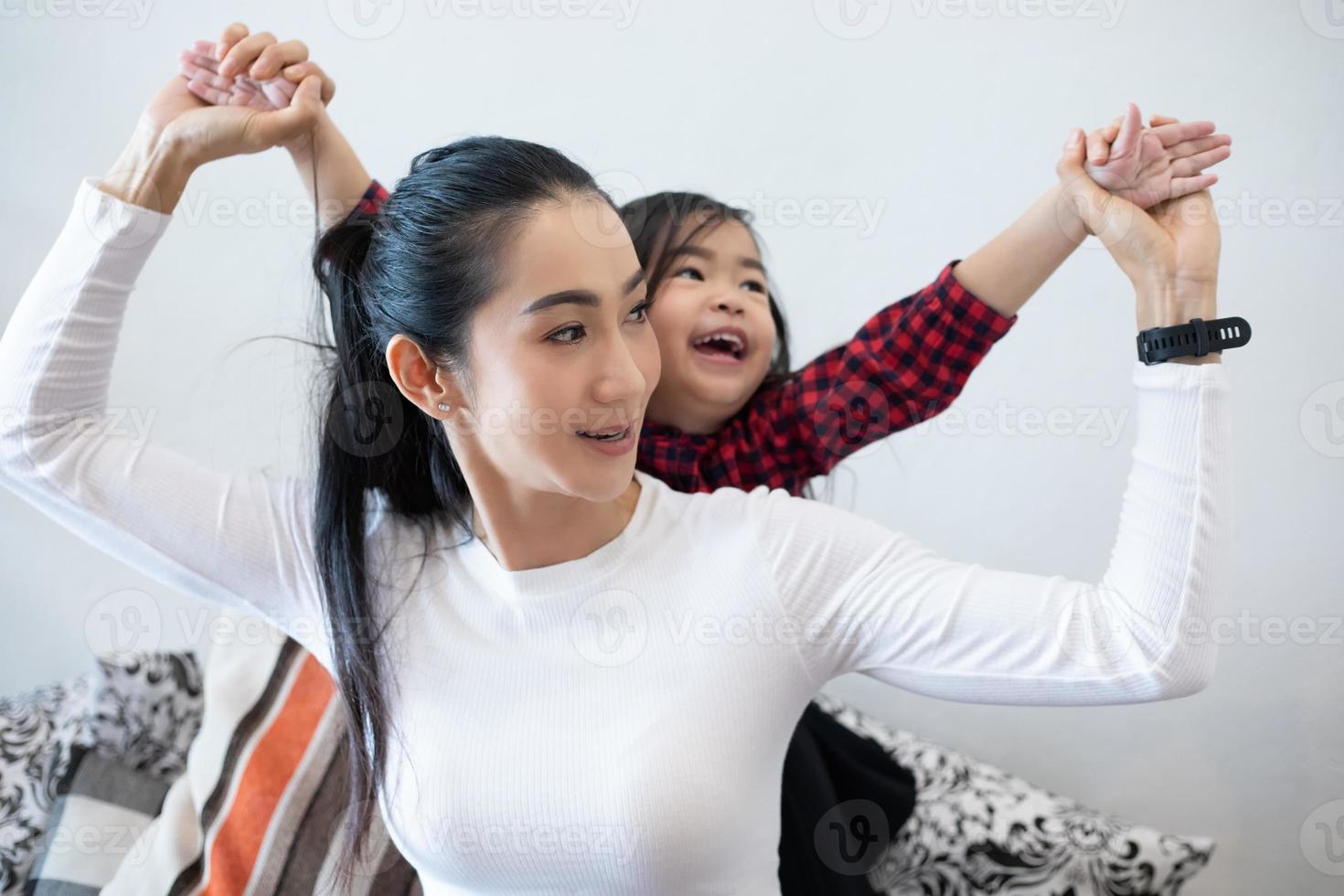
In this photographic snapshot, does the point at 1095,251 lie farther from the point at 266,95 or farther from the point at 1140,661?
the point at 266,95

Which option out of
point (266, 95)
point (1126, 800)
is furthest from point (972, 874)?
point (266, 95)

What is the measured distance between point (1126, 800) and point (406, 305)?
1389 mm

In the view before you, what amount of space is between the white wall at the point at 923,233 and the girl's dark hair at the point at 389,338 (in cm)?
83

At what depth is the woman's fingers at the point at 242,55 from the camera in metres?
1.15

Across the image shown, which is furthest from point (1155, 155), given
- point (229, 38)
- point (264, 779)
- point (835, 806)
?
point (264, 779)

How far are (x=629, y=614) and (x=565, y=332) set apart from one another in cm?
28

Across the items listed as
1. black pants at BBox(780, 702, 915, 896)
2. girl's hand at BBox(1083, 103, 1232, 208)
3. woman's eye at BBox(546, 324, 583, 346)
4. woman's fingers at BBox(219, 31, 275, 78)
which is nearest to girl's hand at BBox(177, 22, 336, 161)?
woman's fingers at BBox(219, 31, 275, 78)

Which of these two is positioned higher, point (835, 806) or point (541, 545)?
point (541, 545)

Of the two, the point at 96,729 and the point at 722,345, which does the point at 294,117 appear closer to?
the point at 722,345

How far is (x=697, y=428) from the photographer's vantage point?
1363 millimetres

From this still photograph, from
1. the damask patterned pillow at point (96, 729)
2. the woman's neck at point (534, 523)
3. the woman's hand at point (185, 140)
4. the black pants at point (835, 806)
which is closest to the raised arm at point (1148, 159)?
the woman's neck at point (534, 523)

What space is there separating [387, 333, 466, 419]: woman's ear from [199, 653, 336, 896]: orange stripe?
59 cm

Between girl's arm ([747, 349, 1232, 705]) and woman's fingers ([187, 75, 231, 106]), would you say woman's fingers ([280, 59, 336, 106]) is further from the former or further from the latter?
girl's arm ([747, 349, 1232, 705])

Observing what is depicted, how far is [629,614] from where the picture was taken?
106cm
